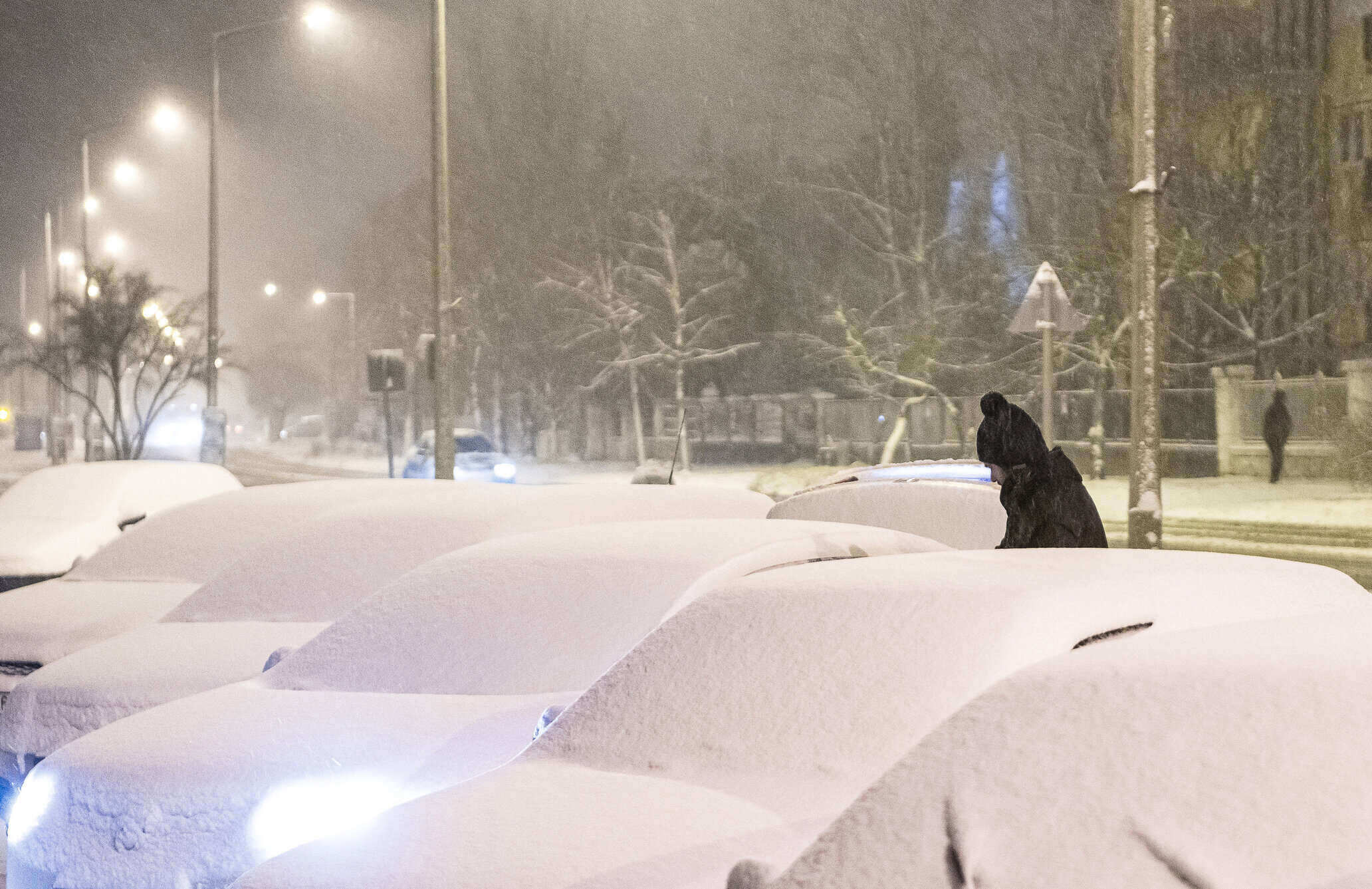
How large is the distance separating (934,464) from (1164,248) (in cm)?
2292

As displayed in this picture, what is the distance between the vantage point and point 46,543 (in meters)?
10.1

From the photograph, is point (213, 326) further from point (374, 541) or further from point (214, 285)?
point (374, 541)

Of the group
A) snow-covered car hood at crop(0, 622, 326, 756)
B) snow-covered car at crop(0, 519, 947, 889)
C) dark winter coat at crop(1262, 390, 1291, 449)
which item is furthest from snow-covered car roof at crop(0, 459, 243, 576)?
dark winter coat at crop(1262, 390, 1291, 449)

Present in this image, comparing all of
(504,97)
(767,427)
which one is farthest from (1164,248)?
(504,97)

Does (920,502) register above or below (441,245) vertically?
below

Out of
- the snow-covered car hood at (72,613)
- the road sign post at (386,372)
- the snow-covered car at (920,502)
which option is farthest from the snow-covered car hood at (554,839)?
the road sign post at (386,372)

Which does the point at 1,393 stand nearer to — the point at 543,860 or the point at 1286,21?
the point at 1286,21

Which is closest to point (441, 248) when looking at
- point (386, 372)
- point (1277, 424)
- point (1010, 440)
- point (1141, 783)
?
point (386, 372)

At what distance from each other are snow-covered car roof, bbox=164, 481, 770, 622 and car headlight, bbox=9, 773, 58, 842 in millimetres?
2212

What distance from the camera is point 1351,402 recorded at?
25.4 m

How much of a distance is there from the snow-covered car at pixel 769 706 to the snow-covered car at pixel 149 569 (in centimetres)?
337

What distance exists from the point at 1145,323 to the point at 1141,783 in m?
9.93

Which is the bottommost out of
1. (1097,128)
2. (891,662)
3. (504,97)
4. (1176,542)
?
(1176,542)

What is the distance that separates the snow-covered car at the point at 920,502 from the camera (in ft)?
25.4
